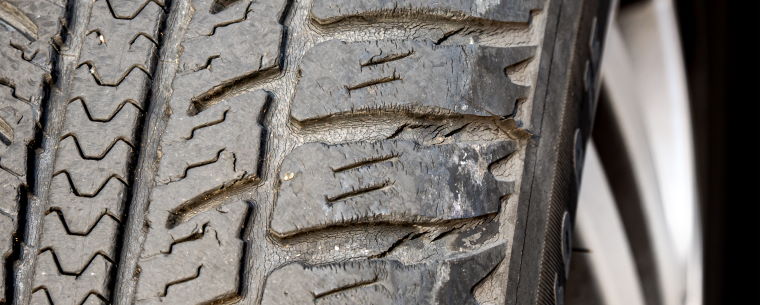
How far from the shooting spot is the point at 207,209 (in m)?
→ 0.53

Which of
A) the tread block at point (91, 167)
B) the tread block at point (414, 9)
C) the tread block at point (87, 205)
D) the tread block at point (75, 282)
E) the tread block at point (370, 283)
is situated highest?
the tread block at point (414, 9)

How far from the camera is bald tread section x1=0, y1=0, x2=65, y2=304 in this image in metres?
0.54

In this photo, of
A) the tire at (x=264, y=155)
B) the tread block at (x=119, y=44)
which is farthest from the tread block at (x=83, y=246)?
the tread block at (x=119, y=44)

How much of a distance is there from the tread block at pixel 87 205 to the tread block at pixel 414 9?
0.62 ft

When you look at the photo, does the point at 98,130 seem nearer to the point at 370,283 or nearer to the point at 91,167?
the point at 91,167

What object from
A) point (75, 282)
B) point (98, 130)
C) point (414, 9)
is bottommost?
point (75, 282)

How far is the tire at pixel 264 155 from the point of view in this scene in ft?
1.73

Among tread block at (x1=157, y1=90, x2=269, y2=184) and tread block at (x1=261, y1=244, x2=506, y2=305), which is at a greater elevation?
tread block at (x1=157, y1=90, x2=269, y2=184)

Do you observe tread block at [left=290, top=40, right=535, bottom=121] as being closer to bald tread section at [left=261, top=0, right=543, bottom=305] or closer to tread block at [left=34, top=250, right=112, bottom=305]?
bald tread section at [left=261, top=0, right=543, bottom=305]

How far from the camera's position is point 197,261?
521 mm

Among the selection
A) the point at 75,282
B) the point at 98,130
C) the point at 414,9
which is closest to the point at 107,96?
the point at 98,130

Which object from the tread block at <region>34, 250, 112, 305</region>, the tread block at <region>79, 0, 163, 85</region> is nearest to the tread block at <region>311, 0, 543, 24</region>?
the tread block at <region>79, 0, 163, 85</region>

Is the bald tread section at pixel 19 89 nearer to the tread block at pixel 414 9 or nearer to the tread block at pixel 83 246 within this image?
the tread block at pixel 83 246

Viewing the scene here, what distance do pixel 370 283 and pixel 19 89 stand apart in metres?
0.29
